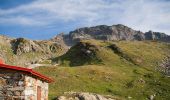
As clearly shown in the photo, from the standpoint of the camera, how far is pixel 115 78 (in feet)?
179

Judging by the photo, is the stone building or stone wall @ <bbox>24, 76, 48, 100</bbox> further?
stone wall @ <bbox>24, 76, 48, 100</bbox>

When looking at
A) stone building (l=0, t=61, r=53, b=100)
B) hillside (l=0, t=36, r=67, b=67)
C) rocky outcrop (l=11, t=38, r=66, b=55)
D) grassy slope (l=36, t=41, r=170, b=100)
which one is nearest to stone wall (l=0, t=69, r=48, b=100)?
stone building (l=0, t=61, r=53, b=100)

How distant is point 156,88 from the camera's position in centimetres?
4988

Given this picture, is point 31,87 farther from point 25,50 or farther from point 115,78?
point 25,50

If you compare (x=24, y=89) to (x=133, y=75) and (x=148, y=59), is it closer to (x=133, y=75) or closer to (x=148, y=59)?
(x=133, y=75)

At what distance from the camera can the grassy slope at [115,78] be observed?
47.3 m

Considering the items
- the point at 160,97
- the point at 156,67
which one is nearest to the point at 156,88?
the point at 160,97

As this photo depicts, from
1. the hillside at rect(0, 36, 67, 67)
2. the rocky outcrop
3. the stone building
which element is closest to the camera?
the stone building

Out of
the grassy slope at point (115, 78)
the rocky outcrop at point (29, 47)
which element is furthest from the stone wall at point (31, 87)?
the rocky outcrop at point (29, 47)

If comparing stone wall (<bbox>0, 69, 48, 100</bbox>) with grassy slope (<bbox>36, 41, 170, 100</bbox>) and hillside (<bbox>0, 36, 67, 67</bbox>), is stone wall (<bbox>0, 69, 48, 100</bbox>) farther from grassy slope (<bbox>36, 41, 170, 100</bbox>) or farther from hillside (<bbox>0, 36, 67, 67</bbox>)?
hillside (<bbox>0, 36, 67, 67</bbox>)

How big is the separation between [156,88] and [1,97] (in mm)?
34641

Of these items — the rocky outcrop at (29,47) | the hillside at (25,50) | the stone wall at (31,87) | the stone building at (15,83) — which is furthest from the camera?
the rocky outcrop at (29,47)

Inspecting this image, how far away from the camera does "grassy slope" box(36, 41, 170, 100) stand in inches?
1861

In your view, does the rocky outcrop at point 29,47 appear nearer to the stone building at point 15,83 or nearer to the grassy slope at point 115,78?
the grassy slope at point 115,78
